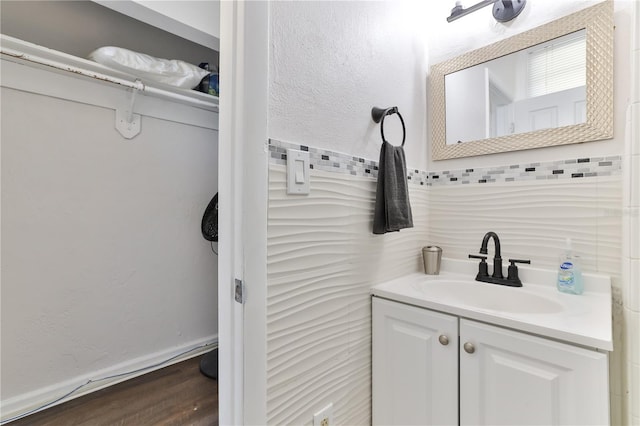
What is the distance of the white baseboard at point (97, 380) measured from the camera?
4.54 feet

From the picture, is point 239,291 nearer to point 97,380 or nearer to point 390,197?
point 390,197

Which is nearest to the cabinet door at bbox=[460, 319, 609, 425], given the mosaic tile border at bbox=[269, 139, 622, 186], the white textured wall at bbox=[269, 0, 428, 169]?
the mosaic tile border at bbox=[269, 139, 622, 186]

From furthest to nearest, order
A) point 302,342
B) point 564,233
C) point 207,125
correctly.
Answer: point 207,125 < point 564,233 < point 302,342

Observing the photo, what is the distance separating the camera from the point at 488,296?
123 centimetres

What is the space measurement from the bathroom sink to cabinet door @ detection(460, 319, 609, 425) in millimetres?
200

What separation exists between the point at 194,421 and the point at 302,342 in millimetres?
889

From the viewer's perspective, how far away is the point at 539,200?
1239mm

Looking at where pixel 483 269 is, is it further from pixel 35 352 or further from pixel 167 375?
pixel 35 352

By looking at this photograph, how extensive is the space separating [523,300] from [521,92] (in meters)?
0.94

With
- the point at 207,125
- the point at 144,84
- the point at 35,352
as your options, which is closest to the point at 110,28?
the point at 144,84

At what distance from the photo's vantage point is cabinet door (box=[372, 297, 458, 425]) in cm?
96

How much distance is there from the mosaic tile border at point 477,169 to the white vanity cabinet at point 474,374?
22.2 inches

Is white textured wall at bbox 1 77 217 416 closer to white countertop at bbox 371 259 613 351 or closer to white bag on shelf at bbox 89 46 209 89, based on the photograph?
white bag on shelf at bbox 89 46 209 89

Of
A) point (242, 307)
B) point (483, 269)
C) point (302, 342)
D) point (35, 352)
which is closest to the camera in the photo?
point (242, 307)
